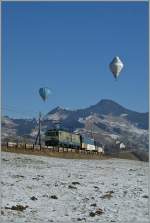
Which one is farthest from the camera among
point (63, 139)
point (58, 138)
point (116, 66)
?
point (63, 139)

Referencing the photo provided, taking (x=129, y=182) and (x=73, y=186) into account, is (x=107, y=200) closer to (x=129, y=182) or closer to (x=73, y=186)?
(x=73, y=186)

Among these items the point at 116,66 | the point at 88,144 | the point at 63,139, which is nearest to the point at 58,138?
the point at 63,139

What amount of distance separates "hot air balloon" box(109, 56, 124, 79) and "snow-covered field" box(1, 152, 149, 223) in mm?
16615

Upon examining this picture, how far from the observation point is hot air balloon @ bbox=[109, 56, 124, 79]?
5154cm

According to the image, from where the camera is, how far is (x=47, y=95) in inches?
2640

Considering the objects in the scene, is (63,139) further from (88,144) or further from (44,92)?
(88,144)

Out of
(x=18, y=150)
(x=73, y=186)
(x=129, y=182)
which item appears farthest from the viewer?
(x=18, y=150)

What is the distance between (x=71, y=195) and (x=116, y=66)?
27243 mm

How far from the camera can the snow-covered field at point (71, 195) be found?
72.7ft

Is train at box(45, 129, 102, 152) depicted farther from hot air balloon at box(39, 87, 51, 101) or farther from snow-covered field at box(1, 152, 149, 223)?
snow-covered field at box(1, 152, 149, 223)

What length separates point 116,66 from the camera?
52156 millimetres

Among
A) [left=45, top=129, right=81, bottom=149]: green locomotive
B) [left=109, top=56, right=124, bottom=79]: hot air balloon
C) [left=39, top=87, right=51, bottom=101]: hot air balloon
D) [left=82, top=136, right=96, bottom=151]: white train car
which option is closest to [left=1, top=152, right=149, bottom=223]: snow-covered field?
[left=109, top=56, right=124, bottom=79]: hot air balloon

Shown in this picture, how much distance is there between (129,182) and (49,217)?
1095 centimetres

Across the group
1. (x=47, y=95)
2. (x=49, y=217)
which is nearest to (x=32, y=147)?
(x=47, y=95)
